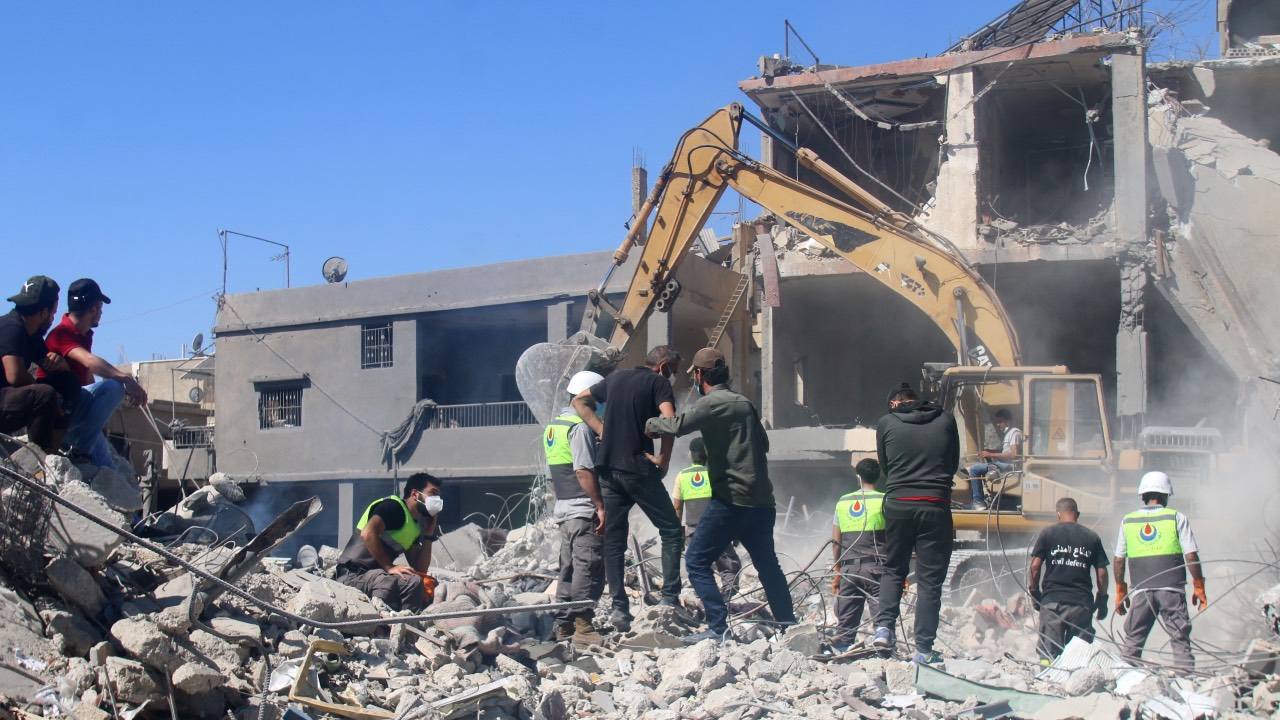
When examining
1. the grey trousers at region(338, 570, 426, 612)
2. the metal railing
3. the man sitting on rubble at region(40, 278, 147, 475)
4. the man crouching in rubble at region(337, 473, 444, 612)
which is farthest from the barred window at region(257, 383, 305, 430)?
the grey trousers at region(338, 570, 426, 612)

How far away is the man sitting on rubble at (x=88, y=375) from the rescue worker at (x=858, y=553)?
4.15 meters

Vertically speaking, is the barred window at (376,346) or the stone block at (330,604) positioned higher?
the barred window at (376,346)

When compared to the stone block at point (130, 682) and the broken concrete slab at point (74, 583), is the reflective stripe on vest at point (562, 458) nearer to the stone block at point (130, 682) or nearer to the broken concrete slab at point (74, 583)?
the broken concrete slab at point (74, 583)

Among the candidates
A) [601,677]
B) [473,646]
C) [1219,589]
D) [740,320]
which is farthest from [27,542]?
[740,320]

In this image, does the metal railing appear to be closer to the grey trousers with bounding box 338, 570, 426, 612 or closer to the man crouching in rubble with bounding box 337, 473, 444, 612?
the man crouching in rubble with bounding box 337, 473, 444, 612

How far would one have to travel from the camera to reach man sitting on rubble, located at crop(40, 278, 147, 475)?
5.93 meters

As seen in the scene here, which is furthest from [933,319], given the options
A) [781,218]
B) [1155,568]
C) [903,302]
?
[903,302]

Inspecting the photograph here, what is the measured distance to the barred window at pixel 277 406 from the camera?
23.4 metres

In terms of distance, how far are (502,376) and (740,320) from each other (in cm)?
626

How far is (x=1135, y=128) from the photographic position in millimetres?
16906

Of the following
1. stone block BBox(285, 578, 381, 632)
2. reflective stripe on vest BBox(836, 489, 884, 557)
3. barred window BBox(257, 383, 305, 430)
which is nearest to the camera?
stone block BBox(285, 578, 381, 632)

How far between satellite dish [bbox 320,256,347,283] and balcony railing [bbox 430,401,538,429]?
520 centimetres

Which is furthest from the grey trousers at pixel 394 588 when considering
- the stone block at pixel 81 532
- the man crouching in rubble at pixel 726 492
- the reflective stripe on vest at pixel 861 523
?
the reflective stripe on vest at pixel 861 523

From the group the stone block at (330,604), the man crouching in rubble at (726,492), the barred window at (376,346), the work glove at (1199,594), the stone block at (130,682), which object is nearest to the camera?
the stone block at (130,682)
